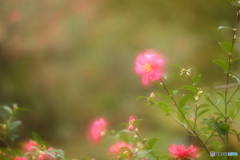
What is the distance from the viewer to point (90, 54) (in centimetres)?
172

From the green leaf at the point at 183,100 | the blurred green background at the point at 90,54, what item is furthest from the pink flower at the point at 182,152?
the blurred green background at the point at 90,54

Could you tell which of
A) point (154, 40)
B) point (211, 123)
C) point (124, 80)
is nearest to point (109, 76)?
point (124, 80)

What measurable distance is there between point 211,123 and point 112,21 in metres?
1.26

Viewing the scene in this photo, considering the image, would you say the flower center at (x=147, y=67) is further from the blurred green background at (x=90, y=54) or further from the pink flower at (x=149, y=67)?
the blurred green background at (x=90, y=54)

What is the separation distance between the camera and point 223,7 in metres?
1.67

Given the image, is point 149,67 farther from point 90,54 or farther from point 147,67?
point 90,54

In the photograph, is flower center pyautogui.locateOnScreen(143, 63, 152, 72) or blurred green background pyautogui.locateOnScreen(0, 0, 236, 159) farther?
blurred green background pyautogui.locateOnScreen(0, 0, 236, 159)

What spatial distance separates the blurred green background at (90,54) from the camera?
1.67 metres

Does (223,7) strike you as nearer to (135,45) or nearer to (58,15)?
(135,45)

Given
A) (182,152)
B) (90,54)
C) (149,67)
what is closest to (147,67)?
(149,67)

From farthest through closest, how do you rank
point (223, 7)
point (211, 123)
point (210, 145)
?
point (223, 7)
point (210, 145)
point (211, 123)

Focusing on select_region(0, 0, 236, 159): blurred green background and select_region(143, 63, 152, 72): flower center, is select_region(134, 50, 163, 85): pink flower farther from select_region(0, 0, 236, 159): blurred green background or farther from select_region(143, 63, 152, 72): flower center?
select_region(0, 0, 236, 159): blurred green background

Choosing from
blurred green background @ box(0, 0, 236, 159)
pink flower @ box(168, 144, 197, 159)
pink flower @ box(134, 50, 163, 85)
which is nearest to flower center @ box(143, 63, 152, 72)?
pink flower @ box(134, 50, 163, 85)

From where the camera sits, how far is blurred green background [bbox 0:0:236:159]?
167 cm
